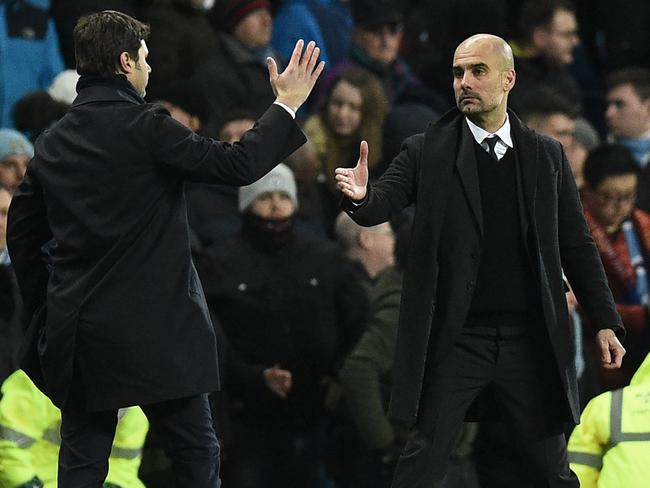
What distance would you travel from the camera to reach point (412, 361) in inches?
221

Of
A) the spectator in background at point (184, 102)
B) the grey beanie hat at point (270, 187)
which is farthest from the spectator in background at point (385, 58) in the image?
the grey beanie hat at point (270, 187)

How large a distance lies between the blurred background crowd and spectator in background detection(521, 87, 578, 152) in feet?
0.04

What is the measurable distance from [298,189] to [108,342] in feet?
12.7

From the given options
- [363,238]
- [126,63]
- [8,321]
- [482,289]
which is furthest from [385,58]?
[126,63]

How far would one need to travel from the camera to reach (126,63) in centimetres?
548

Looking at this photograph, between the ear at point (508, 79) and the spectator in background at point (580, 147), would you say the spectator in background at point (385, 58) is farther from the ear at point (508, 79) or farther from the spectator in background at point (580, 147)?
the ear at point (508, 79)

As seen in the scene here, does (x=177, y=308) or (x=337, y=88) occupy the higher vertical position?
(x=337, y=88)

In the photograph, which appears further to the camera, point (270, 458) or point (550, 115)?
point (550, 115)

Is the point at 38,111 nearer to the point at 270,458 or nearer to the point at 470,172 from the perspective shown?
the point at 270,458

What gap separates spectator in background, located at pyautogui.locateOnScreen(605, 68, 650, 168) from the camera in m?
10.5

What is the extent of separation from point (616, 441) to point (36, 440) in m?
2.30

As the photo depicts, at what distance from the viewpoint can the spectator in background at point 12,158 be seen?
333 inches

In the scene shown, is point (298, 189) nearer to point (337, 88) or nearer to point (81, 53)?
point (337, 88)

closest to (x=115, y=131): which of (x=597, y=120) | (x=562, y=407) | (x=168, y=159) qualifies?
(x=168, y=159)
